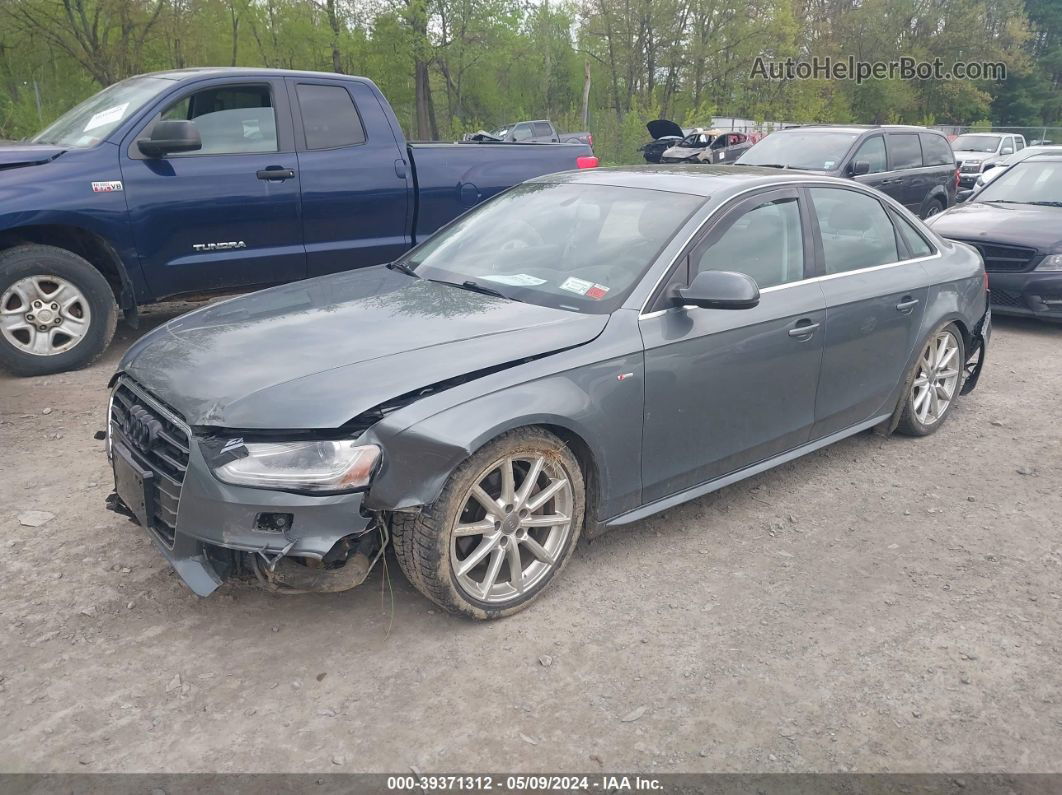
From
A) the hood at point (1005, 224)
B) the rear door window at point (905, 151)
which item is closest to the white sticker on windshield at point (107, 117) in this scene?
the hood at point (1005, 224)

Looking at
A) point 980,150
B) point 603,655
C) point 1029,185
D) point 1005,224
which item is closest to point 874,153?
point 1029,185

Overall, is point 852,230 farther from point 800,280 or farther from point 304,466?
point 304,466

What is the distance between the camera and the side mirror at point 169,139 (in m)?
5.73

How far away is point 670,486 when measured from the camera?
3.73 meters

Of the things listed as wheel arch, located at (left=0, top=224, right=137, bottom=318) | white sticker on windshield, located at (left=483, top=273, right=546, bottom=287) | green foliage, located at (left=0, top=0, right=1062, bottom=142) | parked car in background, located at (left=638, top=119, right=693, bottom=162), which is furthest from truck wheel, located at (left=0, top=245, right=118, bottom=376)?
green foliage, located at (left=0, top=0, right=1062, bottom=142)

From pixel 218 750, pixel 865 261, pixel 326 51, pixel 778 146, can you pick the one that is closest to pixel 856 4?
pixel 326 51

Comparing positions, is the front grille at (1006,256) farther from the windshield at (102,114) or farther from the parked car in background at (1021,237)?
the windshield at (102,114)

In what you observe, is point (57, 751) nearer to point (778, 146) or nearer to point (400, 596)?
point (400, 596)

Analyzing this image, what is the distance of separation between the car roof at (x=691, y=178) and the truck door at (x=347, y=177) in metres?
2.48

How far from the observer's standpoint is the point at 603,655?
310cm

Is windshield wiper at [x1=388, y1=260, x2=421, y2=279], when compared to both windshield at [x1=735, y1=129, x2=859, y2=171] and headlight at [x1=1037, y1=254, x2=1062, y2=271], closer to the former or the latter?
headlight at [x1=1037, y1=254, x2=1062, y2=271]

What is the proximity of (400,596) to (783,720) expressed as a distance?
A: 149 centimetres

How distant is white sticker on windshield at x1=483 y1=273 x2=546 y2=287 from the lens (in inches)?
149

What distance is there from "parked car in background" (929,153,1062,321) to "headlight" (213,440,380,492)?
6849 millimetres
